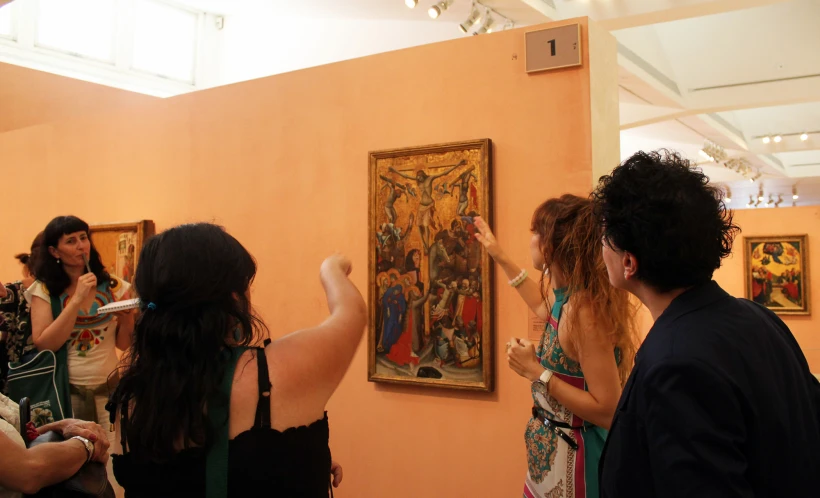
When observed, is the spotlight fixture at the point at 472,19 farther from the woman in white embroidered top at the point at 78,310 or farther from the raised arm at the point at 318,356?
the raised arm at the point at 318,356

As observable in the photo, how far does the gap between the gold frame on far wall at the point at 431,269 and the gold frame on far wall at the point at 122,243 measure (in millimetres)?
2710

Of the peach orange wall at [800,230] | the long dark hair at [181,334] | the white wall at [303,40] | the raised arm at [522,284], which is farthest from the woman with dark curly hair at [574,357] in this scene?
the peach orange wall at [800,230]

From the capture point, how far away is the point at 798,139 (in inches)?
455

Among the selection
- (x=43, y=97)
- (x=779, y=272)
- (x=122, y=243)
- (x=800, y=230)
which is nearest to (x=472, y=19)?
(x=122, y=243)

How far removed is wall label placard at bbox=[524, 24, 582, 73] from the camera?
3924 mm

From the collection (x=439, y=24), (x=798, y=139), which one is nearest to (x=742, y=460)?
(x=439, y=24)

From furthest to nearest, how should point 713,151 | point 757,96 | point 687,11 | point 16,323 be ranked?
1. point 713,151
2. point 757,96
3. point 687,11
4. point 16,323

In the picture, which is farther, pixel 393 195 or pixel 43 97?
pixel 43 97

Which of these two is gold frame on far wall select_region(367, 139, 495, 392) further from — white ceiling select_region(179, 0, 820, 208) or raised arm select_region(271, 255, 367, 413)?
white ceiling select_region(179, 0, 820, 208)

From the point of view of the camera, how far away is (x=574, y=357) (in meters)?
2.63

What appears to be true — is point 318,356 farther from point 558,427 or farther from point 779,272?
point 779,272

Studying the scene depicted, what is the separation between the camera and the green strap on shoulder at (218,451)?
1723 mm

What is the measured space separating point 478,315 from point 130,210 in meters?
3.86

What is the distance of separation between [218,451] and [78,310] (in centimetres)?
307
